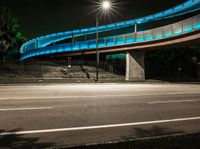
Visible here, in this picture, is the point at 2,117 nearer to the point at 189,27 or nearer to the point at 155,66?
the point at 189,27

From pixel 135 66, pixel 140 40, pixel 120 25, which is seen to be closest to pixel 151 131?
pixel 140 40

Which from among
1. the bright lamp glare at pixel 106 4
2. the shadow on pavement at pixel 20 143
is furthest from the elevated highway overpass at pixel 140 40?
the shadow on pavement at pixel 20 143

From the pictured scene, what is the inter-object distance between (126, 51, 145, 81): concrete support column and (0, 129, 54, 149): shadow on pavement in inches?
1225

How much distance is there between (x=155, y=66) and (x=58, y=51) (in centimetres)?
1984

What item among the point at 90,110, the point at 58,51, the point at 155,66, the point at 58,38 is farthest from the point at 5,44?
the point at 90,110

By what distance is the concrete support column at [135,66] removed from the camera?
35.8 meters

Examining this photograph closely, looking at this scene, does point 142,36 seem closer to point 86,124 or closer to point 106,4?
point 106,4

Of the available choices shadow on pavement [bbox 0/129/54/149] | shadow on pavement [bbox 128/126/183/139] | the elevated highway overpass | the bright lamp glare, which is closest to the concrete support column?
the elevated highway overpass

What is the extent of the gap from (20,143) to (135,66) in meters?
32.2

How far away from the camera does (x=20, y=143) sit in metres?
4.76

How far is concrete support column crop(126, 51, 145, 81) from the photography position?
35844 mm

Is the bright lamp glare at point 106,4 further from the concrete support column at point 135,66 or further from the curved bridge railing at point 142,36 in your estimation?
the concrete support column at point 135,66

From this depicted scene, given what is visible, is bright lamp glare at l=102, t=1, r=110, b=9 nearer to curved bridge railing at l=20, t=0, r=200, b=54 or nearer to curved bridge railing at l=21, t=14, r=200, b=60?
curved bridge railing at l=21, t=14, r=200, b=60

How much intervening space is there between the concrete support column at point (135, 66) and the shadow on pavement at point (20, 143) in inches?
1225
